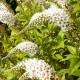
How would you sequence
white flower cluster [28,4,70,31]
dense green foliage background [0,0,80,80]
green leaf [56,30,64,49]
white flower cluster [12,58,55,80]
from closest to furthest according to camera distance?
white flower cluster [12,58,55,80]
white flower cluster [28,4,70,31]
dense green foliage background [0,0,80,80]
green leaf [56,30,64,49]

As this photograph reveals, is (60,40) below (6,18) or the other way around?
below

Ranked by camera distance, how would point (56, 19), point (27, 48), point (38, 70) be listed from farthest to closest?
point (27, 48) → point (56, 19) → point (38, 70)

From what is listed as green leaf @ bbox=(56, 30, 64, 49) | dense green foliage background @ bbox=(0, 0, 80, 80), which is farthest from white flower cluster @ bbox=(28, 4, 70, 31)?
green leaf @ bbox=(56, 30, 64, 49)

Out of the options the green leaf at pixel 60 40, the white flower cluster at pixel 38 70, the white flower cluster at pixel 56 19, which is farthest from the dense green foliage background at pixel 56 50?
the white flower cluster at pixel 38 70

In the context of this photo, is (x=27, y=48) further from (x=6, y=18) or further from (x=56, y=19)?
(x=6, y=18)

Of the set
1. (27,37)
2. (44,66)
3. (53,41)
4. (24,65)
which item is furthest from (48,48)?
(44,66)

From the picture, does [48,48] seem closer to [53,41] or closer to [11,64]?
[53,41]

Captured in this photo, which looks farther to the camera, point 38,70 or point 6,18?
point 6,18

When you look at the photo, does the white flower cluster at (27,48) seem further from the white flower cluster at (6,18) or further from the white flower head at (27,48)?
the white flower cluster at (6,18)

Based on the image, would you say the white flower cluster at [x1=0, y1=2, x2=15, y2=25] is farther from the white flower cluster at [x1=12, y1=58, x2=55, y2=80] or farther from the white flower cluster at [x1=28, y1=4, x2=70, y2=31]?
the white flower cluster at [x1=12, y1=58, x2=55, y2=80]

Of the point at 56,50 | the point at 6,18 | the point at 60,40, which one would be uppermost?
the point at 6,18

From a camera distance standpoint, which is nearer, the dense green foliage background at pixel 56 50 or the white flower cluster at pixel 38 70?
the white flower cluster at pixel 38 70

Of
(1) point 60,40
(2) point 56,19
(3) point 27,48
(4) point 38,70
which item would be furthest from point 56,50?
(4) point 38,70
